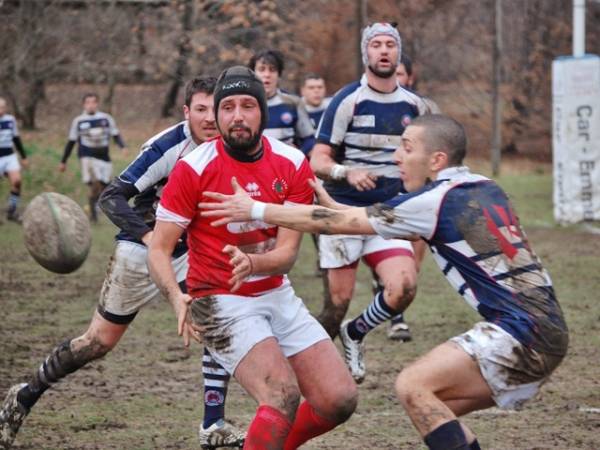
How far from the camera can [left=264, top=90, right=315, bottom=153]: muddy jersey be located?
10789 mm

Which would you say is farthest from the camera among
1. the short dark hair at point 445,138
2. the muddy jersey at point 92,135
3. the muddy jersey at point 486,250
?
the muddy jersey at point 92,135

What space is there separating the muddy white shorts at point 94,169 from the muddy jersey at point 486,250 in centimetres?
1349

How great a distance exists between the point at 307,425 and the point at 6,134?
13648 millimetres

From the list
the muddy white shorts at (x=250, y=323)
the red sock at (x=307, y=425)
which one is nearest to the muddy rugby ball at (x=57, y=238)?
the muddy white shorts at (x=250, y=323)

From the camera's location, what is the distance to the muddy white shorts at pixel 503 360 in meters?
4.85

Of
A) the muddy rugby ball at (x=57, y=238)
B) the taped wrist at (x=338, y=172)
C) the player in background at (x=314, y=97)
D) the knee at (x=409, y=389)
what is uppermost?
the player in background at (x=314, y=97)

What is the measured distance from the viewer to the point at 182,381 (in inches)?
317

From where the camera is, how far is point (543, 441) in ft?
21.3

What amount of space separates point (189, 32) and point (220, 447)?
→ 56.9 ft

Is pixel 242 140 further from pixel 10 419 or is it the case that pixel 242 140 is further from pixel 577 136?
pixel 577 136

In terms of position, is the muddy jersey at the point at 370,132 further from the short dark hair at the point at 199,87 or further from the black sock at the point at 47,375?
the black sock at the point at 47,375

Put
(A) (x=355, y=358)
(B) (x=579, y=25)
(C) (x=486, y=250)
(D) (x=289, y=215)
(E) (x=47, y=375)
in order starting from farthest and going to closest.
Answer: (B) (x=579, y=25) < (A) (x=355, y=358) < (E) (x=47, y=375) < (D) (x=289, y=215) < (C) (x=486, y=250)

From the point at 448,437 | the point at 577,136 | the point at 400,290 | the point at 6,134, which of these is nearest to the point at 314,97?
the point at 577,136

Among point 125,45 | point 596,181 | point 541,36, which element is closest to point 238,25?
point 125,45
